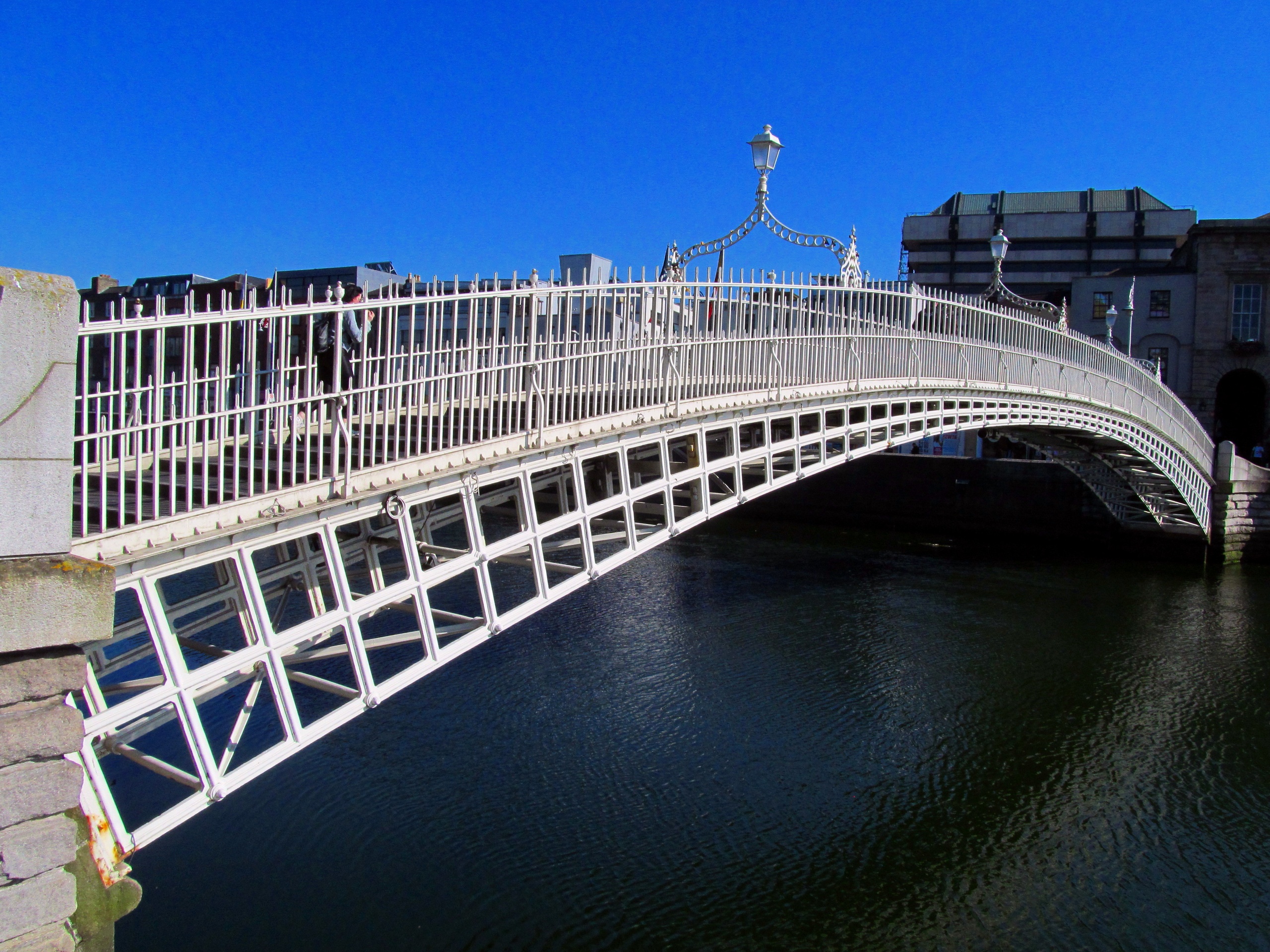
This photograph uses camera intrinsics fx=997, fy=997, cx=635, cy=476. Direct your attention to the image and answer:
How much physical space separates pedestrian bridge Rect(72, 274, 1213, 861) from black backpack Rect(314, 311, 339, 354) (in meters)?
0.21

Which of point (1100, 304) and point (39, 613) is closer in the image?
point (39, 613)

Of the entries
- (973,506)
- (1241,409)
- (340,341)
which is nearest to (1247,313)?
(1241,409)

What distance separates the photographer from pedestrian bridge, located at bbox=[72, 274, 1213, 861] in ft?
16.3

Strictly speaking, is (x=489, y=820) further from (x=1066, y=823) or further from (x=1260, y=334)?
(x=1260, y=334)

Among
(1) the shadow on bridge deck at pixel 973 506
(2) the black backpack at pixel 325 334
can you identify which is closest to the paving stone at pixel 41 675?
(2) the black backpack at pixel 325 334

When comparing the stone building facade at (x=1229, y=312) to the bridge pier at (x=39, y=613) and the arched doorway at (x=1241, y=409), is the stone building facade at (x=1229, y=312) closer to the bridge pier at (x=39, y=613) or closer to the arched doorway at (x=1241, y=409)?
the arched doorway at (x=1241, y=409)

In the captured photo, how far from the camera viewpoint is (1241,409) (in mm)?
40562

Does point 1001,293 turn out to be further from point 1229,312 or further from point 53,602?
point 1229,312

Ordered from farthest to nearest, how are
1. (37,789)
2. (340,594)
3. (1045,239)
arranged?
(1045,239), (340,594), (37,789)

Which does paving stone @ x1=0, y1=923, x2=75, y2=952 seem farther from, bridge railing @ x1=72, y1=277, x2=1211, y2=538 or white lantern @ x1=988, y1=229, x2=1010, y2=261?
white lantern @ x1=988, y1=229, x2=1010, y2=261

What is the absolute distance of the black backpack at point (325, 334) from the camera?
19.6ft

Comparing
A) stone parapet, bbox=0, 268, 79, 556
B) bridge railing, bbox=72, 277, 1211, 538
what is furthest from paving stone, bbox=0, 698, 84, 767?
bridge railing, bbox=72, 277, 1211, 538

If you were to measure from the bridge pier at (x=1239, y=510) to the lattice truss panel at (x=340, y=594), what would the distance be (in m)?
11.7

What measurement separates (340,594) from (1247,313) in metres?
41.7
